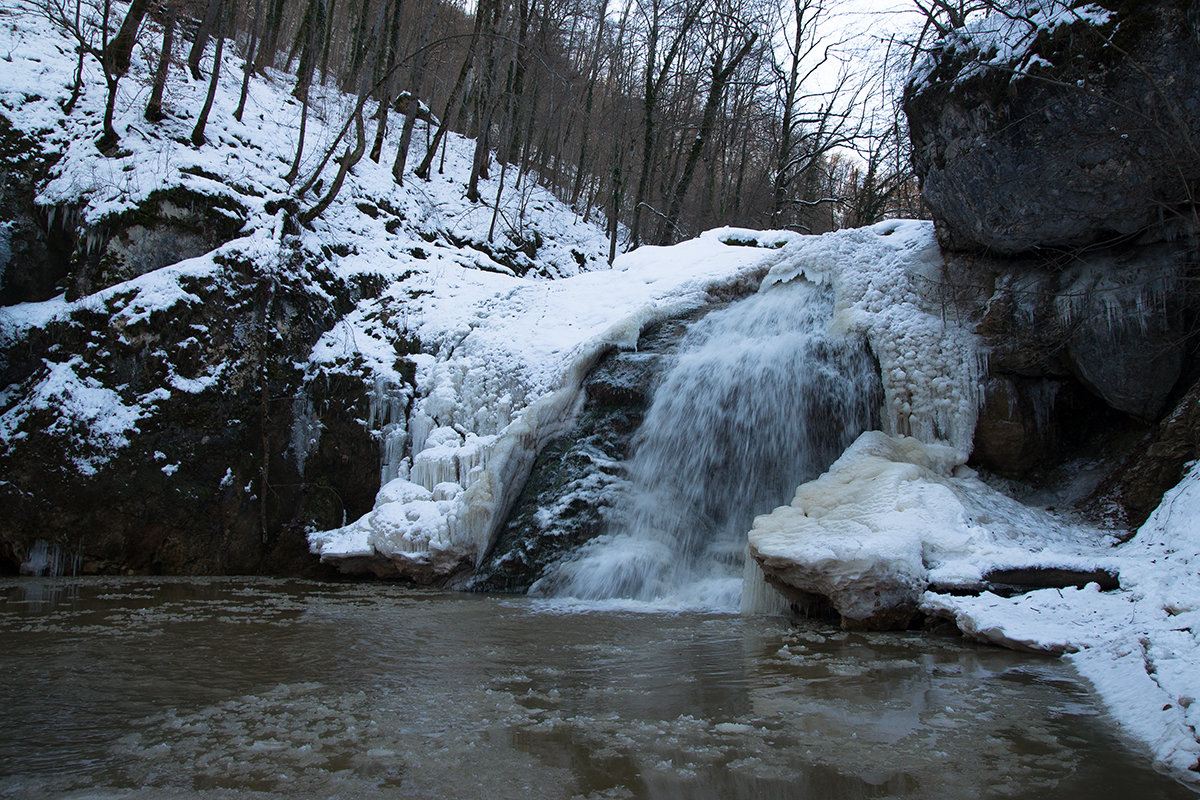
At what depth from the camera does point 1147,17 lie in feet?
18.3

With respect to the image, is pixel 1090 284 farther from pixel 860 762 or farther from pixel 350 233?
pixel 350 233

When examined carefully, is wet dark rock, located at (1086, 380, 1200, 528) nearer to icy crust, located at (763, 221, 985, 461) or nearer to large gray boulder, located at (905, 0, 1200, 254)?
icy crust, located at (763, 221, 985, 461)

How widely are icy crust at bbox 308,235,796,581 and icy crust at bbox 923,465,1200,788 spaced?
4.34m

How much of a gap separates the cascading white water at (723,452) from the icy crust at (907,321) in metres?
0.27

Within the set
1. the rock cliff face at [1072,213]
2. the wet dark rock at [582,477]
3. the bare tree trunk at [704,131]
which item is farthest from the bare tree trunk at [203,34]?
the rock cliff face at [1072,213]

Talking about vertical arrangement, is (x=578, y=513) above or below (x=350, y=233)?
below

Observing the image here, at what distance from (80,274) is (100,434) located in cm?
209

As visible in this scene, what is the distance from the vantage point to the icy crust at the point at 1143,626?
2789 millimetres

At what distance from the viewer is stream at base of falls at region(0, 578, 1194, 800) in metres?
2.38

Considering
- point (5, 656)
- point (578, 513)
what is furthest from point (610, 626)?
point (5, 656)

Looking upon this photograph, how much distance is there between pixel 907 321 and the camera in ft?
24.3

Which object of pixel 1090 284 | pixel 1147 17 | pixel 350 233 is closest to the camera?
pixel 1147 17

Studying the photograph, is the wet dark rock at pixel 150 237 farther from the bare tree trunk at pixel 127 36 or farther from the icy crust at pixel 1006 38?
the icy crust at pixel 1006 38

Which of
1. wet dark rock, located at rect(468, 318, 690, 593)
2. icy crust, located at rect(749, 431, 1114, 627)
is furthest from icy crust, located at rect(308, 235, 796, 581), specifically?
icy crust, located at rect(749, 431, 1114, 627)
